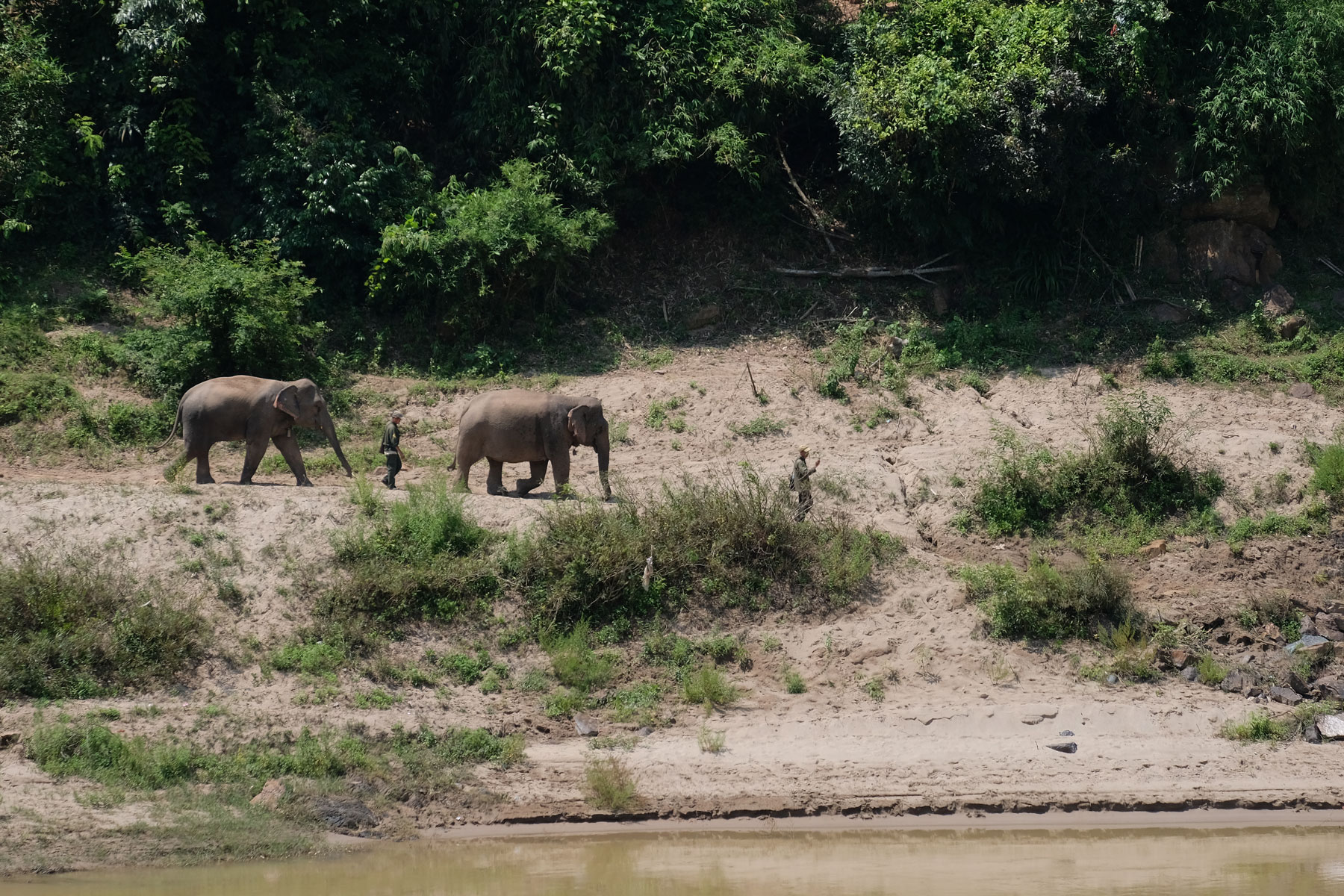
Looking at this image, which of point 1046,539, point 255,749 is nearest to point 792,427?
Answer: point 1046,539

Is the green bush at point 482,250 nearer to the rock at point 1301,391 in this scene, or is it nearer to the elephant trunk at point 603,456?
the elephant trunk at point 603,456

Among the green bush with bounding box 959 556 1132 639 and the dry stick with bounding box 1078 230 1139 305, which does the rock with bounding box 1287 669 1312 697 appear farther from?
the dry stick with bounding box 1078 230 1139 305

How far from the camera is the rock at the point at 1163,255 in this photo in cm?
2242

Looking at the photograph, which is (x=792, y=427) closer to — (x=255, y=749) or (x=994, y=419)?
(x=994, y=419)

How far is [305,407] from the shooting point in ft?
57.1

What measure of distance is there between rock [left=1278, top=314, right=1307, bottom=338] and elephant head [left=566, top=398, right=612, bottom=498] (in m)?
10.4

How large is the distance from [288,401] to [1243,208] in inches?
566

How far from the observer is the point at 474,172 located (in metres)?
24.0

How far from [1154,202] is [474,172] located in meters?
10.7

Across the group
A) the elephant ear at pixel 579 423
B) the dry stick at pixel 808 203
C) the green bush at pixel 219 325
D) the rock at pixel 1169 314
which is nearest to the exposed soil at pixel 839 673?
the elephant ear at pixel 579 423

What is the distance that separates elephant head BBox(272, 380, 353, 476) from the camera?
56.3 ft

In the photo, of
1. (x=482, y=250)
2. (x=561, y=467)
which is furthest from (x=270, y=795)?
(x=482, y=250)

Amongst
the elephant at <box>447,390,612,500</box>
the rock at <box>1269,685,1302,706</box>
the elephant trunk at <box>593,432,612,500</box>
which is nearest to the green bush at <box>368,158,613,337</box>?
the elephant at <box>447,390,612,500</box>

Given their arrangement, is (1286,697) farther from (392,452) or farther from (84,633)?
(84,633)
